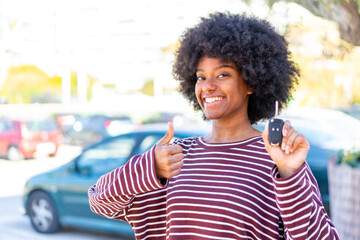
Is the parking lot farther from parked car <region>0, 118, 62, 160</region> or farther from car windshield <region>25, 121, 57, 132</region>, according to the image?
car windshield <region>25, 121, 57, 132</region>

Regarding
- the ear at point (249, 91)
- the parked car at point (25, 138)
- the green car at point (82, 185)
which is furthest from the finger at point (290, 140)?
the parked car at point (25, 138)

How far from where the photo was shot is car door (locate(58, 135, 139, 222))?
574 centimetres

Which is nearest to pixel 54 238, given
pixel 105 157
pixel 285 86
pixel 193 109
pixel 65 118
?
pixel 105 157

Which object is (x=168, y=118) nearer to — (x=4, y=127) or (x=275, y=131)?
(x=4, y=127)

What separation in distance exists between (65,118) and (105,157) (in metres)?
14.5

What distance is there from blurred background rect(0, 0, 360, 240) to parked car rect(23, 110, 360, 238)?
37 centimetres

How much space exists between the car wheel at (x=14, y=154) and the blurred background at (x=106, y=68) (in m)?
0.03

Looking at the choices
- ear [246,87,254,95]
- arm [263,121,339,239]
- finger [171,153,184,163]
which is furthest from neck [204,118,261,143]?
arm [263,121,339,239]

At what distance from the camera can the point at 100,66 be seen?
5403 centimetres

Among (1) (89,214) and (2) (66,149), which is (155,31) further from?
(1) (89,214)

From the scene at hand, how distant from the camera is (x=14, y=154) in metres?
14.6

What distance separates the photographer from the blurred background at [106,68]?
4.13 m

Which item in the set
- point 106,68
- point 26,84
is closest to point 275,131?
point 26,84

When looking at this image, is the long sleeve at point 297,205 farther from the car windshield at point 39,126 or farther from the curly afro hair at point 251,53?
the car windshield at point 39,126
